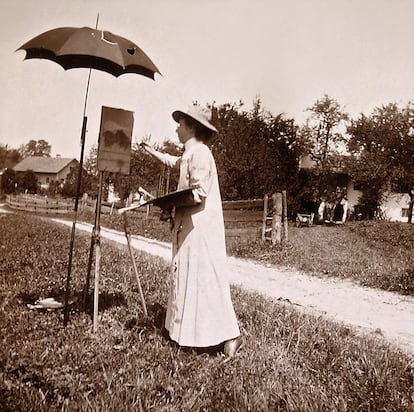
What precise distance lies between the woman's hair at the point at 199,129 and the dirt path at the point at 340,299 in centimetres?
265

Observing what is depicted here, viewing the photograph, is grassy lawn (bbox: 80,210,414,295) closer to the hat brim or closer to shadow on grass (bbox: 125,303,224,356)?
shadow on grass (bbox: 125,303,224,356)

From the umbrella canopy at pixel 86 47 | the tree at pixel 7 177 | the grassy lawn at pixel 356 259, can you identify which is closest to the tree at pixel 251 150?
the grassy lawn at pixel 356 259

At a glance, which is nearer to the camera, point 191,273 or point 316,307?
point 191,273

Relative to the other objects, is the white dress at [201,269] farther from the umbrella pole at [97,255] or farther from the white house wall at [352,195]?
the white house wall at [352,195]

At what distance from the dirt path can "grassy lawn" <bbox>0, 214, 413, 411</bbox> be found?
0.69 m

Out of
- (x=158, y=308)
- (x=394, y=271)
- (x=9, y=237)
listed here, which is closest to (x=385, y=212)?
(x=394, y=271)

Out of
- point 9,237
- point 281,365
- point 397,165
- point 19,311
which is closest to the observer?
point 281,365

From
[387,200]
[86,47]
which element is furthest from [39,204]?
[387,200]

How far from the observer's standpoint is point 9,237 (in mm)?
9531

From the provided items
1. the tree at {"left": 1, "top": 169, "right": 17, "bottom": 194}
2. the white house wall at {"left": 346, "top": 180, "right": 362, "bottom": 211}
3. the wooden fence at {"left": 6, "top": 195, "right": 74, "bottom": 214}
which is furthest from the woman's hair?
the white house wall at {"left": 346, "top": 180, "right": 362, "bottom": 211}

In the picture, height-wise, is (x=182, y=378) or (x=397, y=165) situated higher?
(x=397, y=165)

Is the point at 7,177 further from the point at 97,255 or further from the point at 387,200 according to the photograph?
the point at 387,200

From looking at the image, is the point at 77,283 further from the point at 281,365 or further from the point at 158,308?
the point at 281,365

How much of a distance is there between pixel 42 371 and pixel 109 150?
189 centimetres
